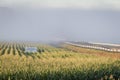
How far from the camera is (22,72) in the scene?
2997cm

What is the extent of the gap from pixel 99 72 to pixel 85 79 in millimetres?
2076

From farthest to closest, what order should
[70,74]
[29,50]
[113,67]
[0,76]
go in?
[29,50], [113,67], [70,74], [0,76]

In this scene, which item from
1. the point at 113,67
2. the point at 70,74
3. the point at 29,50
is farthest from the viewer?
the point at 29,50

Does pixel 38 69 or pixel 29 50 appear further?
pixel 29 50

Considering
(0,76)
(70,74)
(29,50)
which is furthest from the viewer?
(29,50)

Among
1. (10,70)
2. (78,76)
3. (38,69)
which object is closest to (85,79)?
(78,76)

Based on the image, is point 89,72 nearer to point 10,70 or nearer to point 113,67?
point 113,67

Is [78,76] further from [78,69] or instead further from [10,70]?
[10,70]

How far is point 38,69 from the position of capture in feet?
103

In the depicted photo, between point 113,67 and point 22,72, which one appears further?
point 113,67

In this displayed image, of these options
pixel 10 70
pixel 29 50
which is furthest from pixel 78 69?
pixel 29 50

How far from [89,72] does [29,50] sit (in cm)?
4540

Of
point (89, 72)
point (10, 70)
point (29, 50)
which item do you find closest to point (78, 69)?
point (89, 72)

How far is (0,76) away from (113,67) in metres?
11.3
